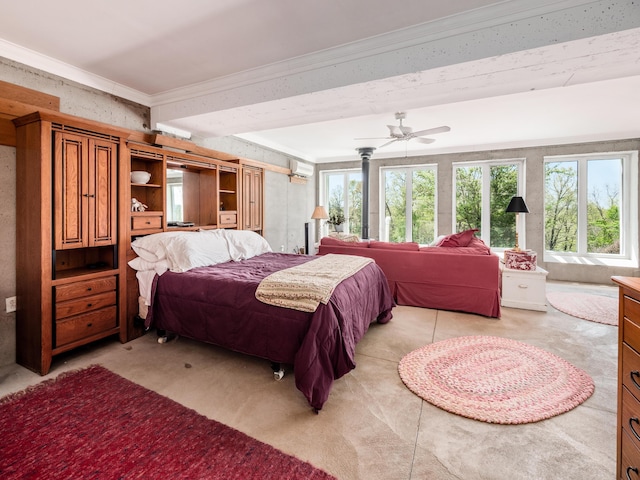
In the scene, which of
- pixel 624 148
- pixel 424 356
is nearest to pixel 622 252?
pixel 624 148

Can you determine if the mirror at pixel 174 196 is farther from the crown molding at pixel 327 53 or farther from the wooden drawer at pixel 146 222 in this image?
the crown molding at pixel 327 53

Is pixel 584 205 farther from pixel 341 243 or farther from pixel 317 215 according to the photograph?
pixel 317 215

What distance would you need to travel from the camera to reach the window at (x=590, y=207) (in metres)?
5.39

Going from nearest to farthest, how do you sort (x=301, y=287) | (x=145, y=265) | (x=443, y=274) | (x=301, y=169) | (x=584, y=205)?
(x=301, y=287)
(x=145, y=265)
(x=443, y=274)
(x=584, y=205)
(x=301, y=169)

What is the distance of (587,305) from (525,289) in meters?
0.94

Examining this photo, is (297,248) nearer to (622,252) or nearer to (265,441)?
(265,441)

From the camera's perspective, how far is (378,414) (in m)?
1.90

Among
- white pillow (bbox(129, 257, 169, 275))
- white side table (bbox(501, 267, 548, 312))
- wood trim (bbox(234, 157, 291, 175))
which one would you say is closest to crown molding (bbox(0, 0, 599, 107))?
wood trim (bbox(234, 157, 291, 175))

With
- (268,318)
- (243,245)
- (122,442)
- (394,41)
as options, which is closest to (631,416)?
(268,318)

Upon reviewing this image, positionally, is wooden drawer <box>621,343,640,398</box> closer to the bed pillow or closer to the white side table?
the bed pillow

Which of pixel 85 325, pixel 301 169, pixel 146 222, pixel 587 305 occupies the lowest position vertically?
pixel 587 305

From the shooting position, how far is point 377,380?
2.28m

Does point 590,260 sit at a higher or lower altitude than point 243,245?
lower

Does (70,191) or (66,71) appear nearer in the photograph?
(70,191)
